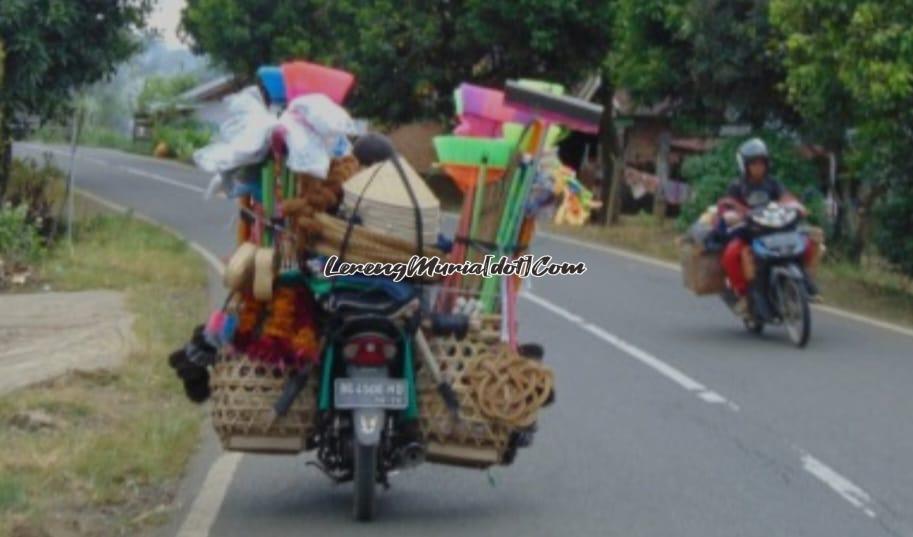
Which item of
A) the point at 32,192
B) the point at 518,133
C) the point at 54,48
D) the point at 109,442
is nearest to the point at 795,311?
the point at 109,442

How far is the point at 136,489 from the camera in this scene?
400 inches

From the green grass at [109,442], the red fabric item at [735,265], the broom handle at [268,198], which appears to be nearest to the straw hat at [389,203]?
the broom handle at [268,198]

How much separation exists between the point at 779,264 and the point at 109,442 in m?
7.17

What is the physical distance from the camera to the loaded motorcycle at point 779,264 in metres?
16.1

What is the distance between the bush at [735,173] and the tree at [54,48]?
30.2ft

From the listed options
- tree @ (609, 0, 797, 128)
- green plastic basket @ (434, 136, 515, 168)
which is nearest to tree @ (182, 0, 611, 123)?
tree @ (609, 0, 797, 128)

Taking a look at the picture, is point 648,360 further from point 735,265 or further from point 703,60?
point 703,60

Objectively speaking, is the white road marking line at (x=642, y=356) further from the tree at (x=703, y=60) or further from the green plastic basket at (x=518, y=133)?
the tree at (x=703, y=60)

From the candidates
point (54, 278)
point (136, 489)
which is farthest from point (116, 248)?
point (136, 489)

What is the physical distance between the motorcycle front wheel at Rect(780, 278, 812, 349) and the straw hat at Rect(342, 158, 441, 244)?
25.0 feet

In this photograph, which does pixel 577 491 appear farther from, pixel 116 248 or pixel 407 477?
pixel 116 248

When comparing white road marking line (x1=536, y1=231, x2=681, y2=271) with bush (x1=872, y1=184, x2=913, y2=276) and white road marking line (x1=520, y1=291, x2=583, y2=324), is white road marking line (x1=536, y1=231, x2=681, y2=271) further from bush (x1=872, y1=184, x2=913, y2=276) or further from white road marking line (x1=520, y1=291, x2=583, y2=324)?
white road marking line (x1=520, y1=291, x2=583, y2=324)

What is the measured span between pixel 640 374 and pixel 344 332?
604 centimetres

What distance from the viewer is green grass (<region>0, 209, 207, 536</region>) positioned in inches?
377
